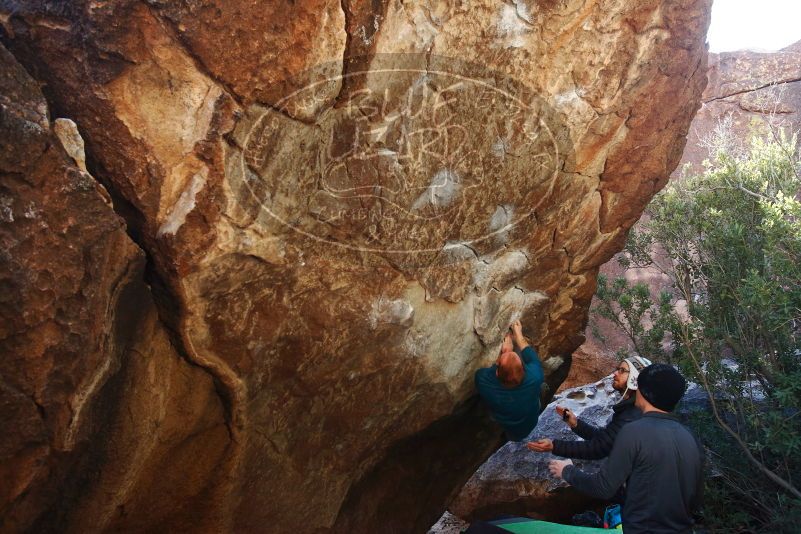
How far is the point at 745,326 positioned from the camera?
19.0 ft

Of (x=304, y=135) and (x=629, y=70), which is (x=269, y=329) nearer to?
(x=304, y=135)

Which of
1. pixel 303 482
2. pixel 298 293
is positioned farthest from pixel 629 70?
pixel 303 482

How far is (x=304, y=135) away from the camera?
3.04 m

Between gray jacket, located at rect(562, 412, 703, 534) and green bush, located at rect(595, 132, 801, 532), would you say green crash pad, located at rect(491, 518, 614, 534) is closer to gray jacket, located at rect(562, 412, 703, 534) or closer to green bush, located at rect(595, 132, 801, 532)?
gray jacket, located at rect(562, 412, 703, 534)

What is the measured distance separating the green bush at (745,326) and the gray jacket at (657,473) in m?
1.79

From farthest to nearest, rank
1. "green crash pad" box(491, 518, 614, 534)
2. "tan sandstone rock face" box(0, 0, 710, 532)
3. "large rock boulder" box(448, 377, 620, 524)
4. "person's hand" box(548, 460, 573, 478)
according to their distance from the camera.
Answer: "large rock boulder" box(448, 377, 620, 524)
"green crash pad" box(491, 518, 614, 534)
"person's hand" box(548, 460, 573, 478)
"tan sandstone rock face" box(0, 0, 710, 532)

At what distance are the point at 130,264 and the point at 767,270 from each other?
498 cm

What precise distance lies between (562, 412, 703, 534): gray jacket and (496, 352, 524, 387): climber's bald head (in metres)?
1.10

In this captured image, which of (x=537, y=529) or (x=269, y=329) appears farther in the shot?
(x=537, y=529)

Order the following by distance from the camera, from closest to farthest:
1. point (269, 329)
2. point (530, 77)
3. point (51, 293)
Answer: point (51, 293) < point (269, 329) < point (530, 77)

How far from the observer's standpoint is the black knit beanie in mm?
3164

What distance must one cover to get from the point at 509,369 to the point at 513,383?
0.13m

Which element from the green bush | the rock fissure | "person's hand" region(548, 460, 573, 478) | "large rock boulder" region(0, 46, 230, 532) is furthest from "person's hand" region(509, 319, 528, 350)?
the rock fissure
